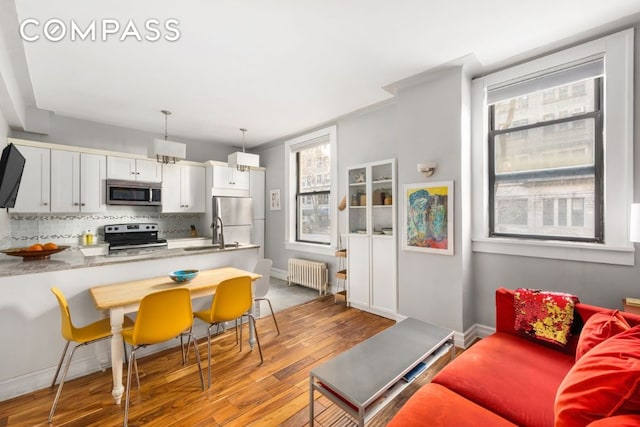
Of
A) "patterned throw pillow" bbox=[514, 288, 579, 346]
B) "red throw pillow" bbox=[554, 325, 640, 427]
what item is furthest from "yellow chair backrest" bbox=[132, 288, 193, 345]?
"patterned throw pillow" bbox=[514, 288, 579, 346]

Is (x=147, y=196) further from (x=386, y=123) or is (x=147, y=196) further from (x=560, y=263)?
(x=560, y=263)

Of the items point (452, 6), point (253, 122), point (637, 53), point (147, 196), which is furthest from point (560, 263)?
point (147, 196)

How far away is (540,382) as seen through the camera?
1.46 metres

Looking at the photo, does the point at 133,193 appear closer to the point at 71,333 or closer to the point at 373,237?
the point at 71,333

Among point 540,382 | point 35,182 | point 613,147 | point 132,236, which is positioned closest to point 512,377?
point 540,382

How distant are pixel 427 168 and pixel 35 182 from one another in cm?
509

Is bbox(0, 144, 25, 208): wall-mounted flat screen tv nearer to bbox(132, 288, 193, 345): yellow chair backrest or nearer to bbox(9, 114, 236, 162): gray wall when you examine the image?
bbox(132, 288, 193, 345): yellow chair backrest

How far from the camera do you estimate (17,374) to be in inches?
81.0

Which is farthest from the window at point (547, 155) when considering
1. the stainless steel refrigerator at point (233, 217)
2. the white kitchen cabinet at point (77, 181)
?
the white kitchen cabinet at point (77, 181)

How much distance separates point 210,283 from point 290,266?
2.58 metres

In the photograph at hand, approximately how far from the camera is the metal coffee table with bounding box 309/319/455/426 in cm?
143

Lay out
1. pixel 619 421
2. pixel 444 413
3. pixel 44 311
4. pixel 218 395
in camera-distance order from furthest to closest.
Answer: pixel 44 311 → pixel 218 395 → pixel 444 413 → pixel 619 421

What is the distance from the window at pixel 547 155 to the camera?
2.36 metres

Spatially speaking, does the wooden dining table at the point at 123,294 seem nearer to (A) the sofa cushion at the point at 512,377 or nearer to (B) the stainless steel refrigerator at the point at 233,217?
(A) the sofa cushion at the point at 512,377
